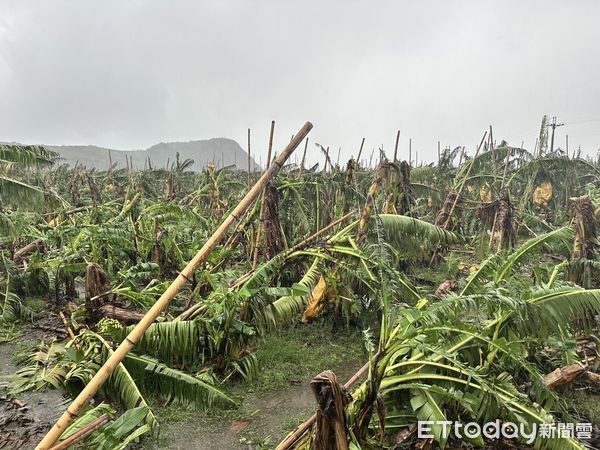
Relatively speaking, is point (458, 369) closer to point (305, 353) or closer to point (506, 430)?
point (506, 430)

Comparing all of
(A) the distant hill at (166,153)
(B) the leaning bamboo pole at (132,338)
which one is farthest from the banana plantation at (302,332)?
(A) the distant hill at (166,153)

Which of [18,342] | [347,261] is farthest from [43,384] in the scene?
[347,261]

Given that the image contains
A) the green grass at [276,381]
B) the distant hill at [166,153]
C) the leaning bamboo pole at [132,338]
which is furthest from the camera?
the distant hill at [166,153]

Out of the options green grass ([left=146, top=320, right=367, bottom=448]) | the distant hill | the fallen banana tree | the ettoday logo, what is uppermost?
the distant hill

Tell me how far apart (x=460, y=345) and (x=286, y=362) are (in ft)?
7.60

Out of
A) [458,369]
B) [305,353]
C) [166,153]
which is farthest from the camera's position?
[166,153]

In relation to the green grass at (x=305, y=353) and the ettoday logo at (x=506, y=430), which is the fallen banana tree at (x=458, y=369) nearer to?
the ettoday logo at (x=506, y=430)

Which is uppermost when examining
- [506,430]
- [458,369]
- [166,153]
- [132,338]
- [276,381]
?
[166,153]

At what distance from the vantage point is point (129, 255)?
23.1 ft

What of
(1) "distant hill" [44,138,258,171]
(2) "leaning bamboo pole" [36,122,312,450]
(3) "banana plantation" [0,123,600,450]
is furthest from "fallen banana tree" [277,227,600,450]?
(1) "distant hill" [44,138,258,171]

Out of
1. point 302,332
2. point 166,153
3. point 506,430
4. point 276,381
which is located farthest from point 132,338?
point 166,153

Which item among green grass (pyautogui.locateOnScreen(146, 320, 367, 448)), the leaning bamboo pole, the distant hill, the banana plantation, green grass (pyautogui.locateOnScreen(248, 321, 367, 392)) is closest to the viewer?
the leaning bamboo pole

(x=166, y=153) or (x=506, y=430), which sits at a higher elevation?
(x=166, y=153)

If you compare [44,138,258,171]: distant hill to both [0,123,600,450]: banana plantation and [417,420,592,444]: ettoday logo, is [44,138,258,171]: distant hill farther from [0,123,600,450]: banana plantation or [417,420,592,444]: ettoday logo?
[417,420,592,444]: ettoday logo
